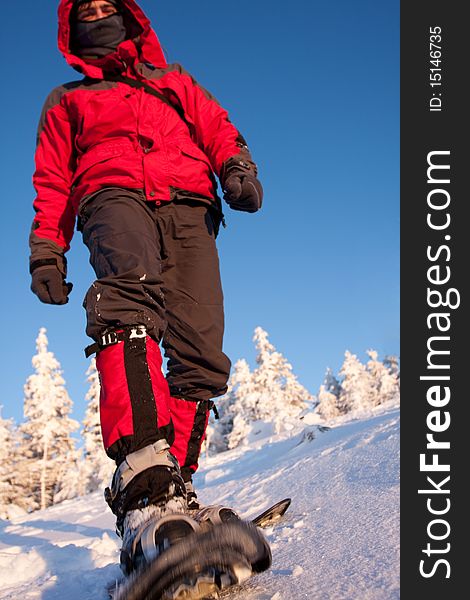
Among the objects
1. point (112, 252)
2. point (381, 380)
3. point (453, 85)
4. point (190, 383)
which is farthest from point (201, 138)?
point (381, 380)

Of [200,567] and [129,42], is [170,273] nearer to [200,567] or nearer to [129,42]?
[129,42]

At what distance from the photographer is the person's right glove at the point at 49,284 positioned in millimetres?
2582

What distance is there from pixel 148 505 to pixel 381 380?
5687 centimetres

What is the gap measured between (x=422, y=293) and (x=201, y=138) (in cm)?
165

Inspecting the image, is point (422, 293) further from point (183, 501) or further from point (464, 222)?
point (183, 501)

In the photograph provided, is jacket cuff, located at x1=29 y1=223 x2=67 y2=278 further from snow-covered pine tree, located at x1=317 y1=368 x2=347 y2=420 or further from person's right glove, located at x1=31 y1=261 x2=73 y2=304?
snow-covered pine tree, located at x1=317 y1=368 x2=347 y2=420

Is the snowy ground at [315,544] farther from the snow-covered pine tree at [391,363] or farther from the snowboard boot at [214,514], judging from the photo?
the snow-covered pine tree at [391,363]

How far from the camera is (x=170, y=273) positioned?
2.82 m

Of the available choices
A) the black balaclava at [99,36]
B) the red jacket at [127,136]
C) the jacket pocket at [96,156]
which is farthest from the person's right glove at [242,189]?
the black balaclava at [99,36]

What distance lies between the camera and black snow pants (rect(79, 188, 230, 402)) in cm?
209

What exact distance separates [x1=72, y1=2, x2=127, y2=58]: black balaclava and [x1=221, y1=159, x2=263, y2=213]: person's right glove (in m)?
1.17

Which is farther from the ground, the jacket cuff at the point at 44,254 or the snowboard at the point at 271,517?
the jacket cuff at the point at 44,254

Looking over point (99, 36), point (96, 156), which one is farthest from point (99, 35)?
point (96, 156)

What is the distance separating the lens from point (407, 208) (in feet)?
10.1
